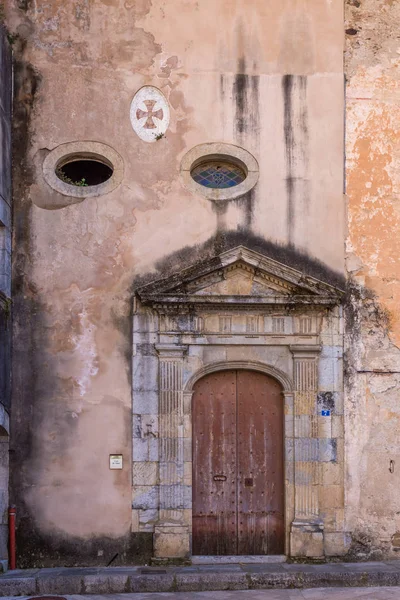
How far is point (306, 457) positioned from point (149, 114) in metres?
4.92

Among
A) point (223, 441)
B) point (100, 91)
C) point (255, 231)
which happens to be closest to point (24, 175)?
point (100, 91)

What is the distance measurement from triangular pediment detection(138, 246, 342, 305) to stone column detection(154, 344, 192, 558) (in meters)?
0.70

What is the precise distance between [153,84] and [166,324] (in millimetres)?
3199

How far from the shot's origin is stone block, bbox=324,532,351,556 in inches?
409

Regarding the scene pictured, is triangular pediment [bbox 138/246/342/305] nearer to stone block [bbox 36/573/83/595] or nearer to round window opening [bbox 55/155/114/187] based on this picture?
round window opening [bbox 55/155/114/187]

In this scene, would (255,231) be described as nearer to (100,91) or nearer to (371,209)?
(371,209)

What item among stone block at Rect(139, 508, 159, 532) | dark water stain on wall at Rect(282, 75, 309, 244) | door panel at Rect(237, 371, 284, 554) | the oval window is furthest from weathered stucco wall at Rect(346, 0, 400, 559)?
the oval window

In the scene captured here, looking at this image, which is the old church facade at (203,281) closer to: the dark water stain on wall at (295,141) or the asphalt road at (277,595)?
the dark water stain on wall at (295,141)

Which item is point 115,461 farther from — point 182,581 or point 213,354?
point 213,354

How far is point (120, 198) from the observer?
35.0ft

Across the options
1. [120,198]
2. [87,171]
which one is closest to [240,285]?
[120,198]

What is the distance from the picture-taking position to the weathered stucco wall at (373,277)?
10.6 meters

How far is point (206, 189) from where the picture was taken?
10820 mm

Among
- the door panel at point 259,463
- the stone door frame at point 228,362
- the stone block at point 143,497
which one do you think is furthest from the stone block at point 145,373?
the door panel at point 259,463
